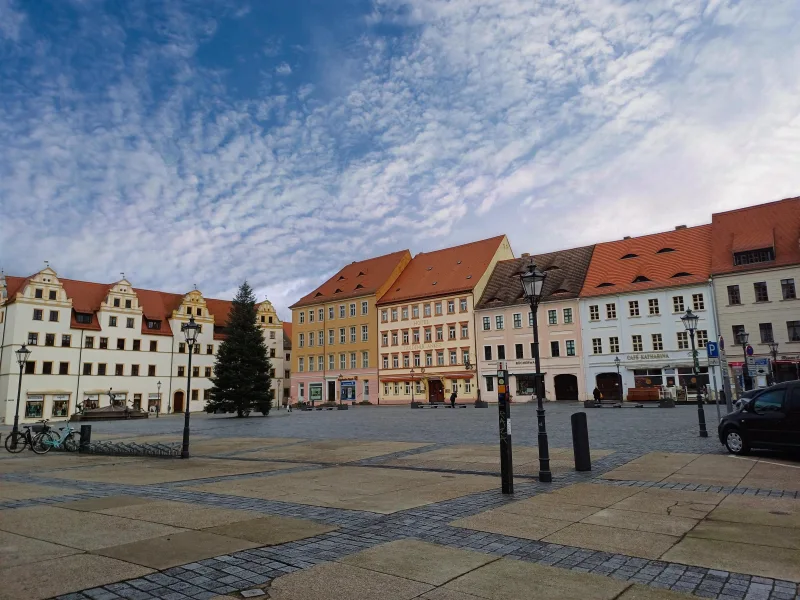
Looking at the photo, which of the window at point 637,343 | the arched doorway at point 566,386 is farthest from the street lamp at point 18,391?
the window at point 637,343

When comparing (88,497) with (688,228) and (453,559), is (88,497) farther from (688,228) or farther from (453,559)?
(688,228)

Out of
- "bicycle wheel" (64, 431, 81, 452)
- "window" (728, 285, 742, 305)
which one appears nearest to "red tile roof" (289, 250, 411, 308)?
"window" (728, 285, 742, 305)

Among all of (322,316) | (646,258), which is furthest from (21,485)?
(322,316)

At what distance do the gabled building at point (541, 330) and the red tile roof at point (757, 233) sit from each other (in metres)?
11.7

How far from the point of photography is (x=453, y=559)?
550 cm

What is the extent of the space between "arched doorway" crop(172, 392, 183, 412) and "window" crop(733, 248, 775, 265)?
202ft

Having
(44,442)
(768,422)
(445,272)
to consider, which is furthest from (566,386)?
(44,442)

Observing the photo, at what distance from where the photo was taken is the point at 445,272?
6725 cm

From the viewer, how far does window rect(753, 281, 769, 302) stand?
43.8 meters

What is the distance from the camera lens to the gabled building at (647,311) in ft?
155

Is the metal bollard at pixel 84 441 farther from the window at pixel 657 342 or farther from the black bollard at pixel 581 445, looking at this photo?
the window at pixel 657 342

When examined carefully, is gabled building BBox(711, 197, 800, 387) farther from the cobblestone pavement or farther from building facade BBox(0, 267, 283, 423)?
building facade BBox(0, 267, 283, 423)

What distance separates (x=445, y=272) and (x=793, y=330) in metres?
34.5

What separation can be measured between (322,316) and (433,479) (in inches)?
2603
